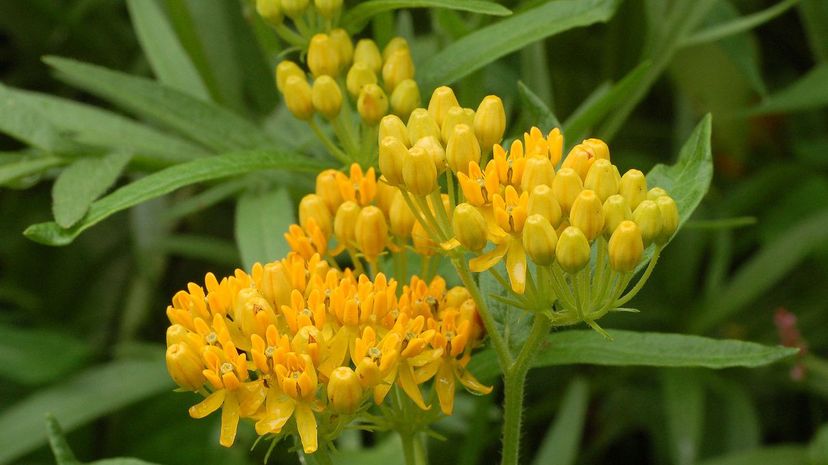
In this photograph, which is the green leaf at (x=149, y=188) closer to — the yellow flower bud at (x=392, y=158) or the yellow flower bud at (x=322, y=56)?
the yellow flower bud at (x=322, y=56)

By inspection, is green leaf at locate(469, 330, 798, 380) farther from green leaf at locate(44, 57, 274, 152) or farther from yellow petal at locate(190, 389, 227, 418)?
green leaf at locate(44, 57, 274, 152)

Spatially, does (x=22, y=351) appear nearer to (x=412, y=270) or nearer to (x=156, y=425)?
(x=156, y=425)

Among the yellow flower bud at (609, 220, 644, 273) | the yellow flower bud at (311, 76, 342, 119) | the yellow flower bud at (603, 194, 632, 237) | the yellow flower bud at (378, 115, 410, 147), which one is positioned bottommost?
the yellow flower bud at (609, 220, 644, 273)

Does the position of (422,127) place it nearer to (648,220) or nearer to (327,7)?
(648,220)

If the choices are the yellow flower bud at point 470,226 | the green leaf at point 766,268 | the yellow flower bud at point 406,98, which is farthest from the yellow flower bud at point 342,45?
the green leaf at point 766,268

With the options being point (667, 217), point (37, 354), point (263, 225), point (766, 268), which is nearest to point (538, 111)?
point (667, 217)

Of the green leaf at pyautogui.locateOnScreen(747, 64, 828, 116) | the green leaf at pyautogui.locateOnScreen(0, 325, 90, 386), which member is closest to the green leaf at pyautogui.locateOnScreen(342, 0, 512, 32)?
the green leaf at pyautogui.locateOnScreen(747, 64, 828, 116)

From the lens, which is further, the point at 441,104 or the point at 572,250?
the point at 441,104
